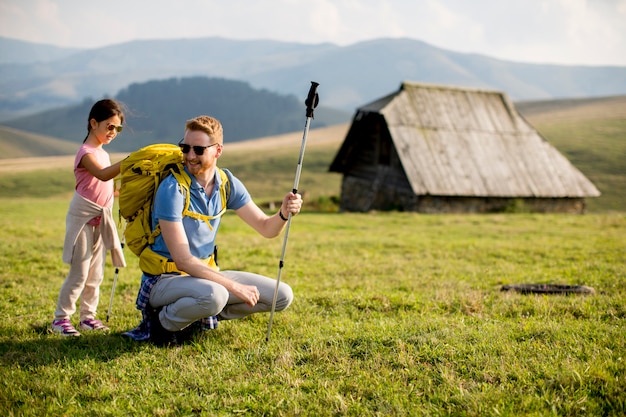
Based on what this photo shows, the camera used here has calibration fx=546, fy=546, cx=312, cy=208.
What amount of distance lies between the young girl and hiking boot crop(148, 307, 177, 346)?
0.91 metres

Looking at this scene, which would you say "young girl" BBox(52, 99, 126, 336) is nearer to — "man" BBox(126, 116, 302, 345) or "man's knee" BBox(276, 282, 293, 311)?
"man" BBox(126, 116, 302, 345)

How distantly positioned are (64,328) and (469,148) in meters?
24.1

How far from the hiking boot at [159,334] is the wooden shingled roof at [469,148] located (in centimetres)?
1948

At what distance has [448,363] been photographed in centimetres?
457

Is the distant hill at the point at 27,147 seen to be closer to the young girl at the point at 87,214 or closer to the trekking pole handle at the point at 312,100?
the young girl at the point at 87,214

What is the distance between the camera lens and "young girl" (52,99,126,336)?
5.64 metres

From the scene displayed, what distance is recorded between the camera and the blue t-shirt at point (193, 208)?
4.84 meters

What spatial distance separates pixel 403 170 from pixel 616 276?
55.5 ft

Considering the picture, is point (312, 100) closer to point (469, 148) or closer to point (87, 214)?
point (87, 214)

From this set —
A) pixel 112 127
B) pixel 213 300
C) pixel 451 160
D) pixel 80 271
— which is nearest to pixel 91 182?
pixel 112 127

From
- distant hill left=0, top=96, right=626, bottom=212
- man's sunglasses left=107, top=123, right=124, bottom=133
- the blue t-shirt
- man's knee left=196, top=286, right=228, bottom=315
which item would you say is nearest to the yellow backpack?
the blue t-shirt

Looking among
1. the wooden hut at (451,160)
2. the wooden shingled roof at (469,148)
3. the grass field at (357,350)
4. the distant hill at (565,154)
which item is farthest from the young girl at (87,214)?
the distant hill at (565,154)

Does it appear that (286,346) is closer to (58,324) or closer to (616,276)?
(58,324)

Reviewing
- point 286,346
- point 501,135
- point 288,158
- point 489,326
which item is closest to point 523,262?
point 489,326
